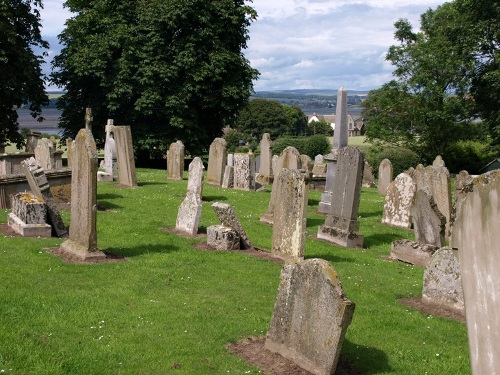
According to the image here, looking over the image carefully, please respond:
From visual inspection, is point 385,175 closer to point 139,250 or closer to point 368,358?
point 139,250

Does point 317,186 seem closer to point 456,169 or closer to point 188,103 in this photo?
point 188,103

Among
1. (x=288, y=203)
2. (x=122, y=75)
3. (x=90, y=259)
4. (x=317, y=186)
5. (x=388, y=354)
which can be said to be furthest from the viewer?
(x=122, y=75)

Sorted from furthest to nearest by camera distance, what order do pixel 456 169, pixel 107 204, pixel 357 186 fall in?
1. pixel 456 169
2. pixel 107 204
3. pixel 357 186

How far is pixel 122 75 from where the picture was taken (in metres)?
39.1

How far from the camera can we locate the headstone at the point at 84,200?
1230 centimetres

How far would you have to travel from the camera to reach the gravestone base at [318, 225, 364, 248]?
16391 mm

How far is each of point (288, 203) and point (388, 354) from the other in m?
5.24

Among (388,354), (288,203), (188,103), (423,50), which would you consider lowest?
(388,354)

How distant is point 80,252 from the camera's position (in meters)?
12.5

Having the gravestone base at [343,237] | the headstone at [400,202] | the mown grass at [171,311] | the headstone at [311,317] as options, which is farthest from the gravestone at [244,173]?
the headstone at [311,317]

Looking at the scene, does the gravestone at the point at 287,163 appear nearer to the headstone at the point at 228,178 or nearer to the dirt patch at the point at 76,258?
the headstone at the point at 228,178

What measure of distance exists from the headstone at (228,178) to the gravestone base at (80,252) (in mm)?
12941

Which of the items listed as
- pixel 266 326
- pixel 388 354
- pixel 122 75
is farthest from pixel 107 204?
pixel 122 75

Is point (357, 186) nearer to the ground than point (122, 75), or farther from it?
nearer to the ground
